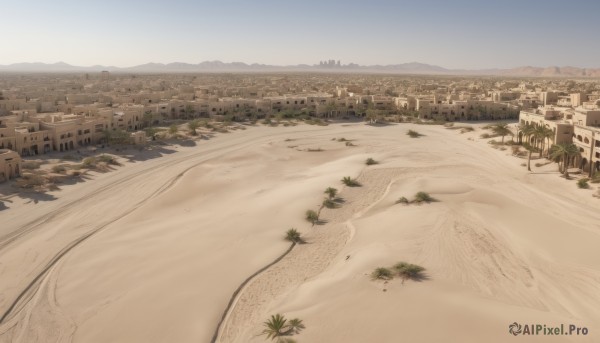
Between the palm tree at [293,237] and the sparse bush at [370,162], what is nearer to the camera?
the palm tree at [293,237]

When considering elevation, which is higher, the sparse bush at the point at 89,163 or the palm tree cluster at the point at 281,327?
the sparse bush at the point at 89,163

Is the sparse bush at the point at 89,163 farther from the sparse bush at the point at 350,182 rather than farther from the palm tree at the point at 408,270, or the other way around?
the palm tree at the point at 408,270

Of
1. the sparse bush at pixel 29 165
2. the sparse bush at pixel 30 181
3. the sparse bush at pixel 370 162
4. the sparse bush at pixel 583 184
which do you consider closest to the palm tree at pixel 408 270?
the sparse bush at pixel 583 184

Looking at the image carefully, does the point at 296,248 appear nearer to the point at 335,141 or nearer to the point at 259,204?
the point at 259,204

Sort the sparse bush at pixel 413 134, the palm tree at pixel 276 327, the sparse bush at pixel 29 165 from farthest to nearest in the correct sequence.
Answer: the sparse bush at pixel 413 134
the sparse bush at pixel 29 165
the palm tree at pixel 276 327

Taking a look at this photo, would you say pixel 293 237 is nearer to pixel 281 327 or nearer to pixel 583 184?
pixel 281 327
